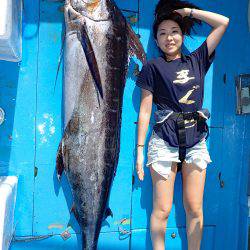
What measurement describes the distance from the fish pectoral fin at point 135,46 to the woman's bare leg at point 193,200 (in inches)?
39.3

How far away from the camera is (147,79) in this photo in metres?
2.95

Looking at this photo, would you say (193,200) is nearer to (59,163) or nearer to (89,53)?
(59,163)

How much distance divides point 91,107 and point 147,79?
0.52m

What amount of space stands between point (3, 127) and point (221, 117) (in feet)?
6.55

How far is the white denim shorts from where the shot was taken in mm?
2920

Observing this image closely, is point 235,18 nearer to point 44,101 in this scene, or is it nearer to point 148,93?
point 148,93

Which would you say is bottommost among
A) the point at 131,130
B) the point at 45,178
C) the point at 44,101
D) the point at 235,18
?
the point at 45,178

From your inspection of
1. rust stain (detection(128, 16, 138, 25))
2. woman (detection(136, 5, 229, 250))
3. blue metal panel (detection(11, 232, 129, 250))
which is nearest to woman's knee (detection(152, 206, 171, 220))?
woman (detection(136, 5, 229, 250))

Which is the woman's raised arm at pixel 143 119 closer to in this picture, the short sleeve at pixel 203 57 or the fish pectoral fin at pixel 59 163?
the short sleeve at pixel 203 57

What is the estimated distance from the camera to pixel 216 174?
3.44 meters

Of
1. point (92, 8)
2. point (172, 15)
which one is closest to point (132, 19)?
point (172, 15)

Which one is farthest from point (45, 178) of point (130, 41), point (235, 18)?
point (235, 18)

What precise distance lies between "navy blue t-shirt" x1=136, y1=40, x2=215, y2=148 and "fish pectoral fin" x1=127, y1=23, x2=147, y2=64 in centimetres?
13

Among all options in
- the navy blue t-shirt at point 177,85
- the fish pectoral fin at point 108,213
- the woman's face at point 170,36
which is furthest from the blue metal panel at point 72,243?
the woman's face at point 170,36
